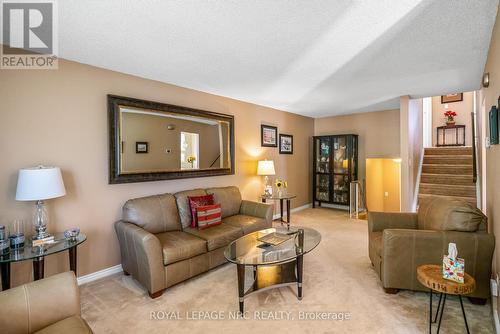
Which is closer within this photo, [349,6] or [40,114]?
[349,6]

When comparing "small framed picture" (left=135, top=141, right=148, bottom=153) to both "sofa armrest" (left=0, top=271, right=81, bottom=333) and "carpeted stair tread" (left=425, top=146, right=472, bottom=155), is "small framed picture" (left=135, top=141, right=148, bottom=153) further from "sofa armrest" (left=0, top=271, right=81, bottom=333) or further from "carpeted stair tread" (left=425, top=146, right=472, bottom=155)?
"carpeted stair tread" (left=425, top=146, right=472, bottom=155)

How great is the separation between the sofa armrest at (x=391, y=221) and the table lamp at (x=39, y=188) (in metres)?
3.18

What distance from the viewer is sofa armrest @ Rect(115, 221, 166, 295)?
2305 millimetres

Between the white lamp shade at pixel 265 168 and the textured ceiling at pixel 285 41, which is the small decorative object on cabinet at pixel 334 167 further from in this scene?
the textured ceiling at pixel 285 41

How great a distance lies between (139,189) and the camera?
3.16m

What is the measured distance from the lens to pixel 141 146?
126 inches

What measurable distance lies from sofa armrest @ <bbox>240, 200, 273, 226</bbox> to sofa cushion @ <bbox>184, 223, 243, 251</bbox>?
0.56 metres

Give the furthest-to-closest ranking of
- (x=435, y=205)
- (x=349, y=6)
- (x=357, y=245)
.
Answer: (x=357, y=245)
(x=435, y=205)
(x=349, y=6)

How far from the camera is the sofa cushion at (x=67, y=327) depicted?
1.28m

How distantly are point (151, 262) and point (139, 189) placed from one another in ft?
3.77

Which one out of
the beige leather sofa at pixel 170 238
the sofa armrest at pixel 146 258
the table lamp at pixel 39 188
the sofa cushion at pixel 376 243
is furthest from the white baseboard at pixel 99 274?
the sofa cushion at pixel 376 243

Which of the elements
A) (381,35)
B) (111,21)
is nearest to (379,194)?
(381,35)

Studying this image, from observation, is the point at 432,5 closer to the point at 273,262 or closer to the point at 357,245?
the point at 273,262

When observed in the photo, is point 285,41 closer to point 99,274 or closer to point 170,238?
point 170,238
